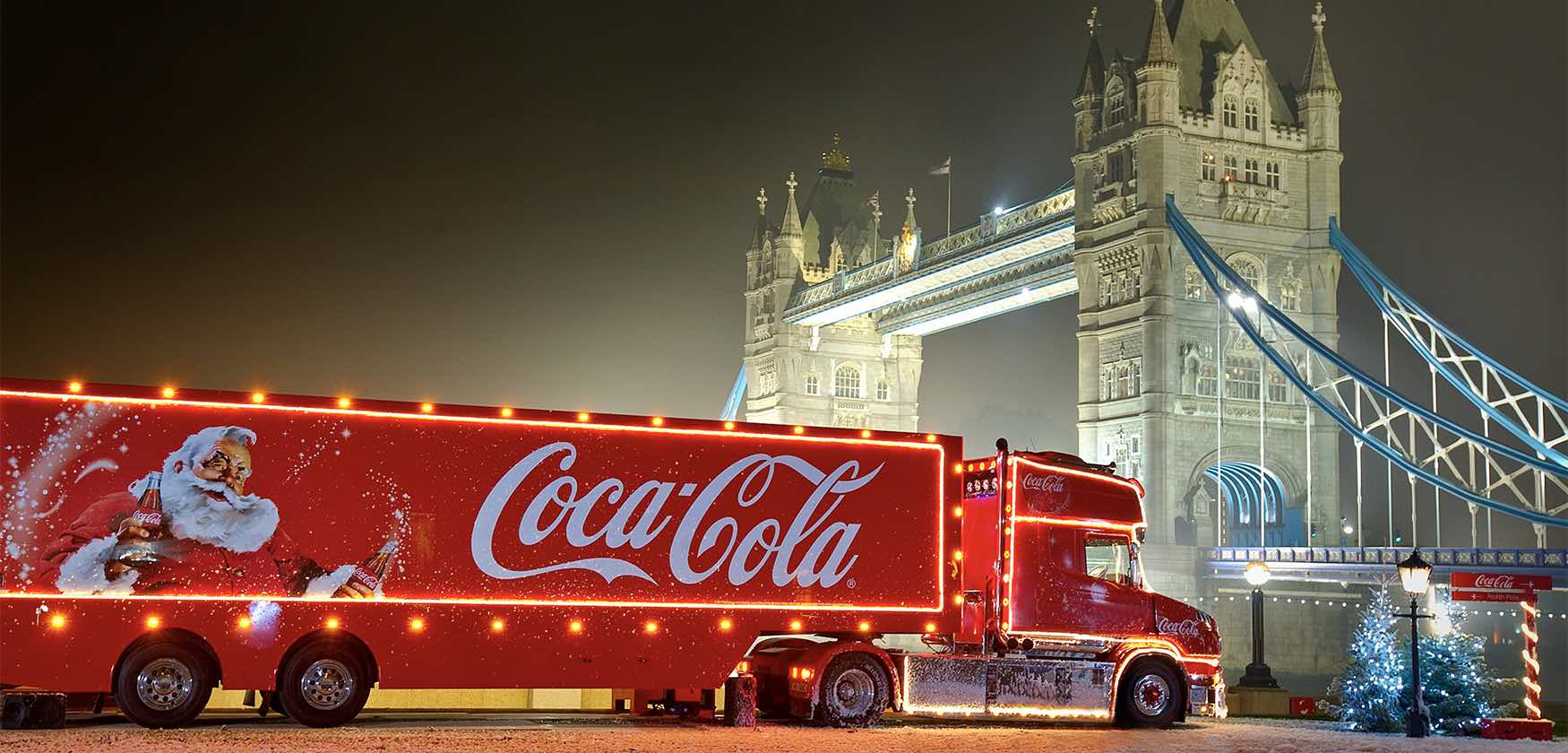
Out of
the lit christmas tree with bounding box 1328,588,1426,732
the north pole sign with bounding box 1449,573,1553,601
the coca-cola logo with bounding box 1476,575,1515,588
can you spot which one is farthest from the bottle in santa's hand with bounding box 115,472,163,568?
the coca-cola logo with bounding box 1476,575,1515,588

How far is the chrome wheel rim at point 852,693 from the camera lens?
760 inches

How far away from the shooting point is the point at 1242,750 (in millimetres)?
17422

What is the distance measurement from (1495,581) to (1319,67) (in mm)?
40623

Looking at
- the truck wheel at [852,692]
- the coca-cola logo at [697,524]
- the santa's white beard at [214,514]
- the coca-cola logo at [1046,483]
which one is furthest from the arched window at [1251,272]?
the santa's white beard at [214,514]

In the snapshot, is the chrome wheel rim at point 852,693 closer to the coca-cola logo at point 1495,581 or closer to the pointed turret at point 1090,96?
the coca-cola logo at point 1495,581

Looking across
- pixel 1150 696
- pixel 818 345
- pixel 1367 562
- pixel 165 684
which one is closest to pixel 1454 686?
pixel 1150 696

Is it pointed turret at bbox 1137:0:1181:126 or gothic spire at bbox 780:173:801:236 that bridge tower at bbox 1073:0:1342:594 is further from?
gothic spire at bbox 780:173:801:236

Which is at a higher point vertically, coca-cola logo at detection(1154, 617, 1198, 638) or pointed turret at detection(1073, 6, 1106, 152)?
pointed turret at detection(1073, 6, 1106, 152)

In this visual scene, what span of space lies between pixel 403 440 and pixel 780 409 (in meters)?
80.2

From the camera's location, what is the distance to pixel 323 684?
17766 mm

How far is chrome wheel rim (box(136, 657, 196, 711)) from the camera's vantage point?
17.1 metres

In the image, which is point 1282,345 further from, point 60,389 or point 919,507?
point 60,389

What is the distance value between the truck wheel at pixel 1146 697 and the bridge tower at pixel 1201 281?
120 feet

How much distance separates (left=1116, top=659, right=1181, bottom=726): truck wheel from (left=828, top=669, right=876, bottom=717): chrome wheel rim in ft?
11.1
